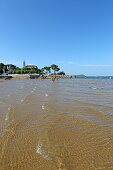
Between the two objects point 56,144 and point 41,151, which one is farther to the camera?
point 56,144

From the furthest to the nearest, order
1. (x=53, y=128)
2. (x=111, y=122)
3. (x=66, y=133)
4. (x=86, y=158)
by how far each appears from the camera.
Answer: (x=111, y=122), (x=53, y=128), (x=66, y=133), (x=86, y=158)

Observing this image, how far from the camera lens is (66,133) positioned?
7.40 meters

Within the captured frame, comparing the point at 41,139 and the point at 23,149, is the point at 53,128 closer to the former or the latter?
the point at 41,139

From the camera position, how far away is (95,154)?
17.7ft

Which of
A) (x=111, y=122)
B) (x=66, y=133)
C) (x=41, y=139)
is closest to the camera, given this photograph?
(x=41, y=139)

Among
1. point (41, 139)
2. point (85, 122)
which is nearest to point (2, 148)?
point (41, 139)

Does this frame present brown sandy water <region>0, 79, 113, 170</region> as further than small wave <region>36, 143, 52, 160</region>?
No

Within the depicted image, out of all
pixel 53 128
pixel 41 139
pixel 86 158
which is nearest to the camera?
pixel 86 158

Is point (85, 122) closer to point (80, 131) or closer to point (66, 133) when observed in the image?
point (80, 131)

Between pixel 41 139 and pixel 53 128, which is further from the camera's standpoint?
pixel 53 128

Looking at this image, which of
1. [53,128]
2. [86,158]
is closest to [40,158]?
[86,158]

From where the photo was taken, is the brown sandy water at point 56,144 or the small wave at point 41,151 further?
the small wave at point 41,151

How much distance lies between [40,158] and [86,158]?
1415mm

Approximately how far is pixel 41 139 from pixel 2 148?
155 centimetres
